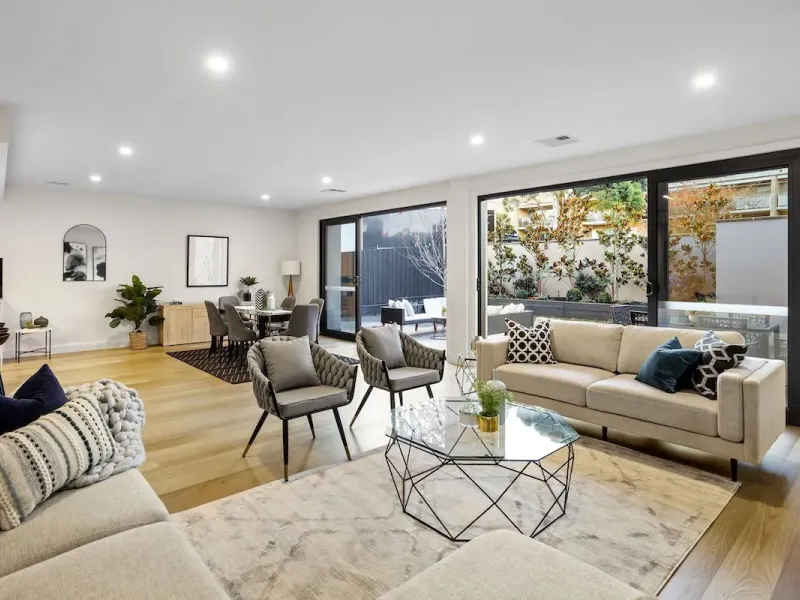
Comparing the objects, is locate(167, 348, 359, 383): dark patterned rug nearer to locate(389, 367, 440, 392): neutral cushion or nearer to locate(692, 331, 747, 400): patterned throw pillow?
locate(389, 367, 440, 392): neutral cushion

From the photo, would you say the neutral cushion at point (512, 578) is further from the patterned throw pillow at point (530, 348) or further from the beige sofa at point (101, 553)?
the patterned throw pillow at point (530, 348)

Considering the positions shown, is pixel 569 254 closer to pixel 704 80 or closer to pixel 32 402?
pixel 704 80

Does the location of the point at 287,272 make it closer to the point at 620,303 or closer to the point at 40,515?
the point at 620,303

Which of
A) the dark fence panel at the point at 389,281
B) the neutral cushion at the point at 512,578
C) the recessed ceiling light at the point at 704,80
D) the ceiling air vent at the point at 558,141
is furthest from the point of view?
the dark fence panel at the point at 389,281

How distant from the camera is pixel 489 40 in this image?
265cm

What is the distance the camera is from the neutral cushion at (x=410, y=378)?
3676 millimetres

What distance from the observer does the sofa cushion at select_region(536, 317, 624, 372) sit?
4.04 metres

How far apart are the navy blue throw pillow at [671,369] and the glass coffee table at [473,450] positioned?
874 millimetres

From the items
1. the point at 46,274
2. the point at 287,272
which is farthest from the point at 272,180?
the point at 46,274

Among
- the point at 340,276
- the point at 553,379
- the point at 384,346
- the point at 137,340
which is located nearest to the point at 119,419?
the point at 384,346

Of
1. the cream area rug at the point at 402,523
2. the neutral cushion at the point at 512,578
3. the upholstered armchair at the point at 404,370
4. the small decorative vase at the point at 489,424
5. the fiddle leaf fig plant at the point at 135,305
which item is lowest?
the cream area rug at the point at 402,523

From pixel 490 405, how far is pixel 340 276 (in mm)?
6903

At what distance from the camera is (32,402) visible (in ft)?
6.22

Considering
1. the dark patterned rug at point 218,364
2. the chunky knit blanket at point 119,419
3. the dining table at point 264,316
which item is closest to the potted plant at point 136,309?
the dark patterned rug at point 218,364
